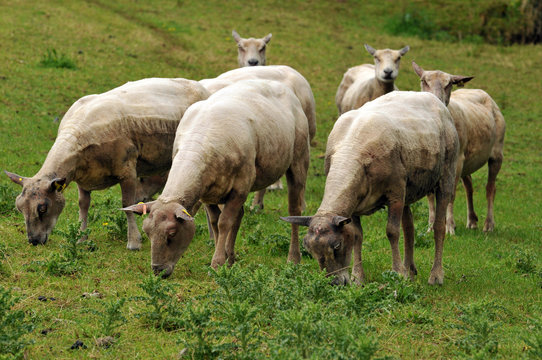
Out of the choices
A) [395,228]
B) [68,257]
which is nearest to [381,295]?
[395,228]

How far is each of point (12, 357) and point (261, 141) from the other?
12.7 feet

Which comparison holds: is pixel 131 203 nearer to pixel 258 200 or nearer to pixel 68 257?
pixel 68 257

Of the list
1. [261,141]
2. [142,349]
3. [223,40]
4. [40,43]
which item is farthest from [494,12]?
[142,349]

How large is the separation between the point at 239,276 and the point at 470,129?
6183 millimetres

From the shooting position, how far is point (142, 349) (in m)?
5.48

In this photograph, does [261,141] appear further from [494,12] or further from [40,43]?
[494,12]

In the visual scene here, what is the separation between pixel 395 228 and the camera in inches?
286

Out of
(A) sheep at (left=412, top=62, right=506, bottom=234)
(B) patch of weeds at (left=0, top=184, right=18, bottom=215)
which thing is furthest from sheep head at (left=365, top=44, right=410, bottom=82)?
(B) patch of weeds at (left=0, top=184, right=18, bottom=215)

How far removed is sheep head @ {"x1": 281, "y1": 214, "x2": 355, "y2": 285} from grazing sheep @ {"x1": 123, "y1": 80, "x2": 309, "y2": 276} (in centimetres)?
106

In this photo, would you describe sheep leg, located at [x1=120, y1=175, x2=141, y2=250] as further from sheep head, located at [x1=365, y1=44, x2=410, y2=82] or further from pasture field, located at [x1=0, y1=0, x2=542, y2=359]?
sheep head, located at [x1=365, y1=44, x2=410, y2=82]

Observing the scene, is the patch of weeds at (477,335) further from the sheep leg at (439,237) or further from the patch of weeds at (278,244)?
the patch of weeds at (278,244)

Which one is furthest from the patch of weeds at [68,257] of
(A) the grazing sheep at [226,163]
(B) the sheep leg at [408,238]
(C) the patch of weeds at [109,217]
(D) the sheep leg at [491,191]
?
(D) the sheep leg at [491,191]

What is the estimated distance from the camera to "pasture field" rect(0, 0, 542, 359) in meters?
5.28

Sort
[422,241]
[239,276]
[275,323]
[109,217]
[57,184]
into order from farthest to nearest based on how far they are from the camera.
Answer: [422,241] → [109,217] → [57,184] → [239,276] → [275,323]
